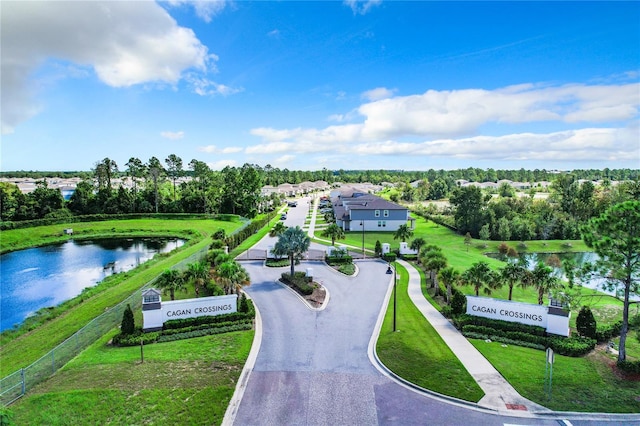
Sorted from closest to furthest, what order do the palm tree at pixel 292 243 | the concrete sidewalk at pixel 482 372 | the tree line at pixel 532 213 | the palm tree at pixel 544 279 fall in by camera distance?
the concrete sidewalk at pixel 482 372
the palm tree at pixel 544 279
the palm tree at pixel 292 243
the tree line at pixel 532 213

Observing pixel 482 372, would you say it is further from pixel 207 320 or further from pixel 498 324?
pixel 207 320

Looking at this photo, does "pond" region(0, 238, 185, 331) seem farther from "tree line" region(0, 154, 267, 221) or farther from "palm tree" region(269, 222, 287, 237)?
"tree line" region(0, 154, 267, 221)

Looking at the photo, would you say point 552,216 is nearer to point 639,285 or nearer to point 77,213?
point 639,285

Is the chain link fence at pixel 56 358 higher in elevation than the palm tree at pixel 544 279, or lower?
lower

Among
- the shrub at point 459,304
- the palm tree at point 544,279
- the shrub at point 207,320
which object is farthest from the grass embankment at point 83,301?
the palm tree at point 544,279

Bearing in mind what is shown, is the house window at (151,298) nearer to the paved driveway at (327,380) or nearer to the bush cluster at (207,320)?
the bush cluster at (207,320)

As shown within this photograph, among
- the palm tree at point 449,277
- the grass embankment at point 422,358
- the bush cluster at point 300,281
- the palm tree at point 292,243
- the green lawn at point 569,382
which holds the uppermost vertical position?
the palm tree at point 292,243
